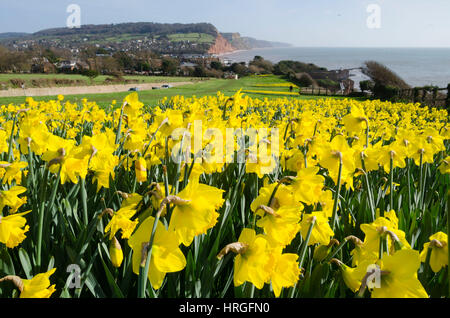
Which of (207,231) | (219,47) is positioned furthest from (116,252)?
(219,47)

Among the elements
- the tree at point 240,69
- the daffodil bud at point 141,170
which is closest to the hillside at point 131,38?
the tree at point 240,69

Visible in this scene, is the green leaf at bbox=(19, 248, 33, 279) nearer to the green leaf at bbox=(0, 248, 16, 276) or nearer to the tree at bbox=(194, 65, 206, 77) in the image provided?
the green leaf at bbox=(0, 248, 16, 276)

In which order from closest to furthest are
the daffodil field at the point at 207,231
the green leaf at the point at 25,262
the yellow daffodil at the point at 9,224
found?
the daffodil field at the point at 207,231
the yellow daffodil at the point at 9,224
the green leaf at the point at 25,262

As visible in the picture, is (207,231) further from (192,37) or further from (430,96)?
(192,37)

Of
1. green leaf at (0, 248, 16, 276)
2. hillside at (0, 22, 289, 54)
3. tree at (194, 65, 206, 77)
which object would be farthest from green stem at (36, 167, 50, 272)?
hillside at (0, 22, 289, 54)

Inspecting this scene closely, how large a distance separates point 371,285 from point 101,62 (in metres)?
69.5

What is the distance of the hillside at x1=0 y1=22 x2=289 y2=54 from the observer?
324 ft

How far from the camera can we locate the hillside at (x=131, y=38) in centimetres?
9868

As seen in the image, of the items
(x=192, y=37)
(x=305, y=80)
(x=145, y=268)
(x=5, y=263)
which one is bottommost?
(x=5, y=263)

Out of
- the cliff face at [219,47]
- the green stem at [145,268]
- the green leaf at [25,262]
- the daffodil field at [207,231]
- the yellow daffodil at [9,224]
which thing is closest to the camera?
the green stem at [145,268]

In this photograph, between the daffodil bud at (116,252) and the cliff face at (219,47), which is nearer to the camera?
the daffodil bud at (116,252)

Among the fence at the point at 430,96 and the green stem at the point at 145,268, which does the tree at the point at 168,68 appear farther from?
the green stem at the point at 145,268

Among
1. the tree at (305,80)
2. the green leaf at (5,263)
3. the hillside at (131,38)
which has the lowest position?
the green leaf at (5,263)

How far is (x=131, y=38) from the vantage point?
127 meters
